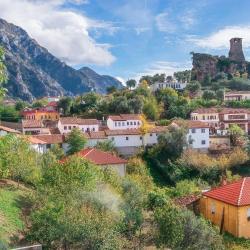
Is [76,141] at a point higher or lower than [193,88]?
lower

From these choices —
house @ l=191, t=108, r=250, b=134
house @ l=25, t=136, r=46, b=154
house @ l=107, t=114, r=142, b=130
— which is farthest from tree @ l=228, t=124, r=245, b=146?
house @ l=25, t=136, r=46, b=154

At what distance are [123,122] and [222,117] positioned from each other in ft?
58.0

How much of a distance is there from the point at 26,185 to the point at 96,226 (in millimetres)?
15699

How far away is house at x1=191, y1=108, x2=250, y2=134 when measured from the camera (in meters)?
76.2

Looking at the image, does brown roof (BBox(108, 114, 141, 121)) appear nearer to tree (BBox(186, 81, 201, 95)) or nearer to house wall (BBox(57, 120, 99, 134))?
house wall (BBox(57, 120, 99, 134))

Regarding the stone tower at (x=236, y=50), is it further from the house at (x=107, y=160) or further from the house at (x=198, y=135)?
the house at (x=107, y=160)

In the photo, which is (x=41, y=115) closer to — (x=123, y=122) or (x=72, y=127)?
(x=72, y=127)

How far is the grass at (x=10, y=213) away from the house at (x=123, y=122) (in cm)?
4262

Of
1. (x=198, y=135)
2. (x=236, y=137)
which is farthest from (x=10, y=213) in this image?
(x=236, y=137)

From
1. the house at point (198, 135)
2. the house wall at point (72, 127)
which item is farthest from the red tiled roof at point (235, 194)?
the house wall at point (72, 127)

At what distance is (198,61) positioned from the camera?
130375mm

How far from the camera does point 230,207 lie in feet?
87.9

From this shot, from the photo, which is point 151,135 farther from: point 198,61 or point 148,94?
point 198,61

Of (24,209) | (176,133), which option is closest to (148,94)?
(176,133)
